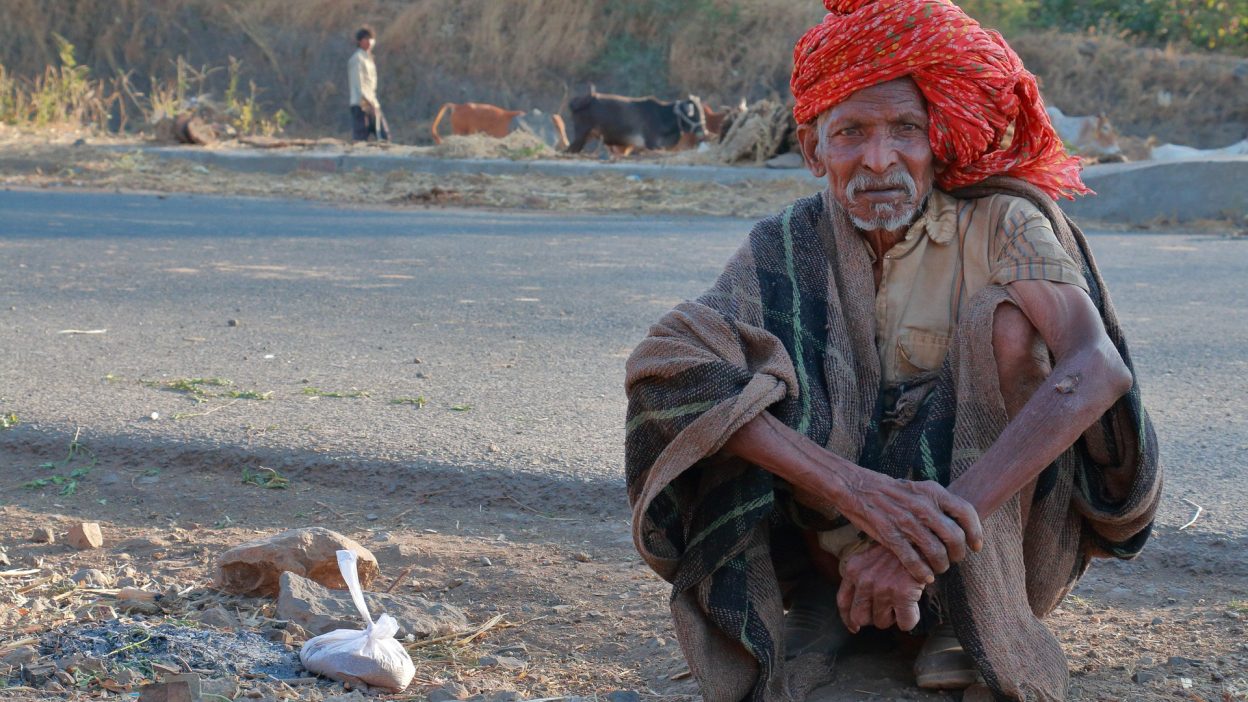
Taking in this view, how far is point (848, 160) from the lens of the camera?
249 cm

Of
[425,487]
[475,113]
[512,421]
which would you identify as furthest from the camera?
[475,113]

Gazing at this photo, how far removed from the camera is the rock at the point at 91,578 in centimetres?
292

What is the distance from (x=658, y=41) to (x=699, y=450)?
2480 cm

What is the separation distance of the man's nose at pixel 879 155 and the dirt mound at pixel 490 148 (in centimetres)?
1258

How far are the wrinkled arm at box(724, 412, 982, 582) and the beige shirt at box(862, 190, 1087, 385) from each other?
0.34 metres

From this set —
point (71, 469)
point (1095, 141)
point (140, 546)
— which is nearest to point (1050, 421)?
point (140, 546)

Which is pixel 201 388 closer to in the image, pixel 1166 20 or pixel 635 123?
pixel 635 123

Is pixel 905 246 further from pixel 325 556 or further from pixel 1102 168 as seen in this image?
pixel 1102 168

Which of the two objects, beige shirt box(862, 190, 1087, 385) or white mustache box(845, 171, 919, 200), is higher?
white mustache box(845, 171, 919, 200)

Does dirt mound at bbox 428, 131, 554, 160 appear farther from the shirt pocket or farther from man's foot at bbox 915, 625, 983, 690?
man's foot at bbox 915, 625, 983, 690

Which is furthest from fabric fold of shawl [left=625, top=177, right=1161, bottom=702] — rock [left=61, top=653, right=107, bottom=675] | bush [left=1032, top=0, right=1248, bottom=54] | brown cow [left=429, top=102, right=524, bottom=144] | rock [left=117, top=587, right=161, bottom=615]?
bush [left=1032, top=0, right=1248, bottom=54]

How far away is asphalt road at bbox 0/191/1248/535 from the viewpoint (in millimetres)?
3912

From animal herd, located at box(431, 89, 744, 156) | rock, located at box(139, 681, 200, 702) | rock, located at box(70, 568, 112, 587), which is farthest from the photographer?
animal herd, located at box(431, 89, 744, 156)

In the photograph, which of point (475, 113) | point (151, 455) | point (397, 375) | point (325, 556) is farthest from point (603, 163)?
point (325, 556)
